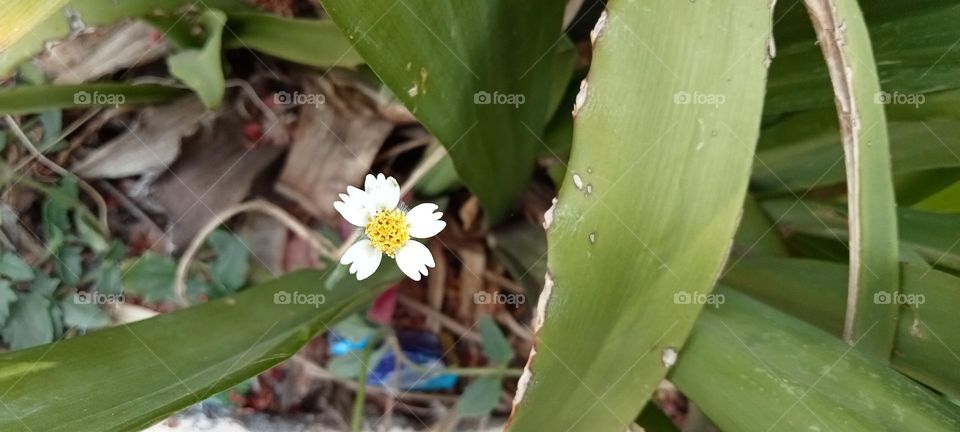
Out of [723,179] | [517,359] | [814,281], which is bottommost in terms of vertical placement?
[517,359]

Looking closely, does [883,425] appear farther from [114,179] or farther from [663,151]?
[114,179]

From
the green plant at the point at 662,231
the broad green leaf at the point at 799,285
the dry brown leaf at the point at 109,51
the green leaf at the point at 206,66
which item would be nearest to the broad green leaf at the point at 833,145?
the green plant at the point at 662,231

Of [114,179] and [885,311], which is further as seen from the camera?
[114,179]

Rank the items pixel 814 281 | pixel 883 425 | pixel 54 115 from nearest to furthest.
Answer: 1. pixel 883 425
2. pixel 814 281
3. pixel 54 115

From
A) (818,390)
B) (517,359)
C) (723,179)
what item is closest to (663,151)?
(723,179)

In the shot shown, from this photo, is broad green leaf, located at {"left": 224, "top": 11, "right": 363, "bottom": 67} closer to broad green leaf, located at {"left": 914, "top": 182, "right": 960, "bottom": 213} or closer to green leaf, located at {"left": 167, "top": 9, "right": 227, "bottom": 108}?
green leaf, located at {"left": 167, "top": 9, "right": 227, "bottom": 108}

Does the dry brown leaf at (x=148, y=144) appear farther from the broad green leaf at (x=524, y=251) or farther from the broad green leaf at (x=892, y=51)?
the broad green leaf at (x=892, y=51)

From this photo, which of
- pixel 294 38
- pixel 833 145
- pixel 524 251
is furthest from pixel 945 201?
pixel 294 38
